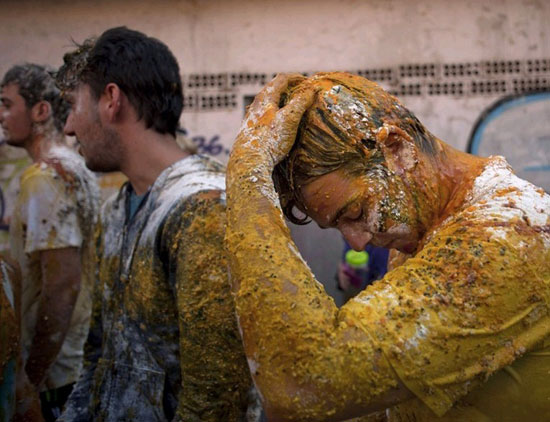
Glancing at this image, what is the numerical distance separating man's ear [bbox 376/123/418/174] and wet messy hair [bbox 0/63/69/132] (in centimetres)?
326

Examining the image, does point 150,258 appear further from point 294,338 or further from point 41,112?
point 41,112

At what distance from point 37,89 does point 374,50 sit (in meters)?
4.41

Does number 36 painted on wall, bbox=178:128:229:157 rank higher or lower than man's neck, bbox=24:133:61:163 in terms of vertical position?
lower

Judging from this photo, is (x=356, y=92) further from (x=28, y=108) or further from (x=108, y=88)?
(x=28, y=108)

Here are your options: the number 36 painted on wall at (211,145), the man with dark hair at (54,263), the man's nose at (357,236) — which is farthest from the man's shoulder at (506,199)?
the number 36 painted on wall at (211,145)

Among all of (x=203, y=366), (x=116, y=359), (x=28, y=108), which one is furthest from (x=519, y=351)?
(x=28, y=108)

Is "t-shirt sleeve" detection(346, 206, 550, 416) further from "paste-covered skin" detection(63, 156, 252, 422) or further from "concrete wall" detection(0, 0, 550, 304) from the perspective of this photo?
"concrete wall" detection(0, 0, 550, 304)

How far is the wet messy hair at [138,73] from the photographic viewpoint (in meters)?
2.92

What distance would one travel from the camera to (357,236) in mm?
1928

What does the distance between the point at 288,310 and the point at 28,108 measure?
362 cm

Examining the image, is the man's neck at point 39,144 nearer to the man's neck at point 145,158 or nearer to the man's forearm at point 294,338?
the man's neck at point 145,158

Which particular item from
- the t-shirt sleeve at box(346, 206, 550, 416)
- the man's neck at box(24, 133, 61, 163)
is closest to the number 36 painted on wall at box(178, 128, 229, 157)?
the man's neck at box(24, 133, 61, 163)

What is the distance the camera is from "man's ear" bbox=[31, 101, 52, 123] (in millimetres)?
4582

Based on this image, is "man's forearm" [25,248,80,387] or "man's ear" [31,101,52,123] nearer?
"man's forearm" [25,248,80,387]
